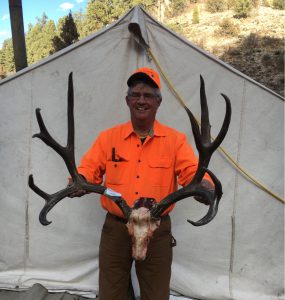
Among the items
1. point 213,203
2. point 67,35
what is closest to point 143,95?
point 213,203

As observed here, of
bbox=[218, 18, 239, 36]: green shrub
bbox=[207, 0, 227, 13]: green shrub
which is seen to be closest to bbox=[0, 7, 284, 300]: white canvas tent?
bbox=[218, 18, 239, 36]: green shrub

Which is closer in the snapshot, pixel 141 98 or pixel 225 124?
pixel 225 124

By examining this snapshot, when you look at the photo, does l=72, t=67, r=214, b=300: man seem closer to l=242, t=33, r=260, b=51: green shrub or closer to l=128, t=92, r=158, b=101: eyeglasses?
l=128, t=92, r=158, b=101: eyeglasses

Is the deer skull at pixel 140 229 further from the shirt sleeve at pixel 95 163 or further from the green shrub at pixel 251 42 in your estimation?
the green shrub at pixel 251 42

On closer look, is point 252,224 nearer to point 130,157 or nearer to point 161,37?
point 130,157

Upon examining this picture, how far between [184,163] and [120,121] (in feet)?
5.12

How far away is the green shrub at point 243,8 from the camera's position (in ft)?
72.5

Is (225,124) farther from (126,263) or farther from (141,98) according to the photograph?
(126,263)

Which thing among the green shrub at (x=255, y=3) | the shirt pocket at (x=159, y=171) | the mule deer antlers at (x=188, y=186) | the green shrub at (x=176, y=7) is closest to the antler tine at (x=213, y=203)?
the mule deer antlers at (x=188, y=186)

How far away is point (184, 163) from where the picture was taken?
3037mm

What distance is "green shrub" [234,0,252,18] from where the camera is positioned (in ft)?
72.5

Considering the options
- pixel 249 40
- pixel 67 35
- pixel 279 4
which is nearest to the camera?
pixel 249 40

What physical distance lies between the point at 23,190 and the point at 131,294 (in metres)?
1.78

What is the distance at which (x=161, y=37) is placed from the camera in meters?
4.18
